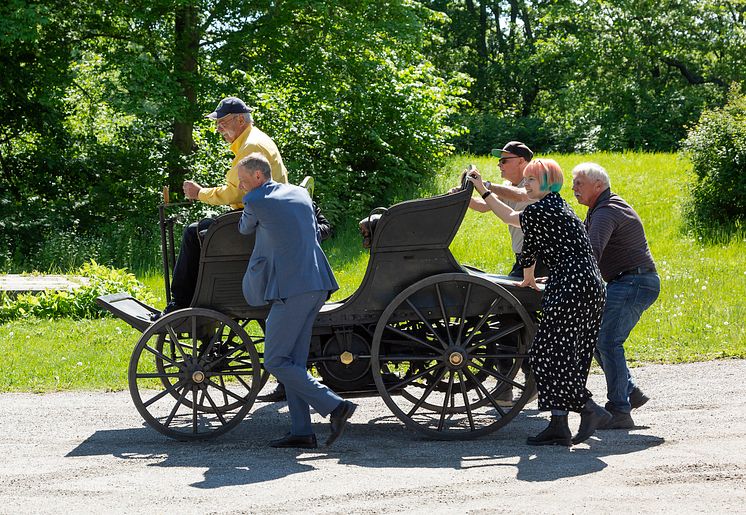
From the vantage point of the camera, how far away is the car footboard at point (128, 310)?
680 cm

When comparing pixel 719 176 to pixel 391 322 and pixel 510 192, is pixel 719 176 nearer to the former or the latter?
pixel 510 192

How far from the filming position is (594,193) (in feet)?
22.0

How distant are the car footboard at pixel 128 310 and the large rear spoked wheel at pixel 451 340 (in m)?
1.63

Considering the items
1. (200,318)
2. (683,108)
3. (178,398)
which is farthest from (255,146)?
(683,108)

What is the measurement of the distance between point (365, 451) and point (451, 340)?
92cm

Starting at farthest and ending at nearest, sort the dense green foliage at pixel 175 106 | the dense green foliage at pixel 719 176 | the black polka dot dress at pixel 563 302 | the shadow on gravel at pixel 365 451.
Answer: the dense green foliage at pixel 175 106, the dense green foliage at pixel 719 176, the black polka dot dress at pixel 563 302, the shadow on gravel at pixel 365 451

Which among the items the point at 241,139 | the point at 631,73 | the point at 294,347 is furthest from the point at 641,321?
the point at 631,73

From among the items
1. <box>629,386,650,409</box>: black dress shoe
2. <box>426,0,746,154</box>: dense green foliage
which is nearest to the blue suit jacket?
<box>629,386,650,409</box>: black dress shoe

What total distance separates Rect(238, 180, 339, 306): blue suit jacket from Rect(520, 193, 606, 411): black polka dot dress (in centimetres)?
136

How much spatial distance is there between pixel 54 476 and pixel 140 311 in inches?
68.6

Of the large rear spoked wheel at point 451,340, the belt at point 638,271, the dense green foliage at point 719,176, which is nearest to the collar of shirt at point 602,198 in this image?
the belt at point 638,271

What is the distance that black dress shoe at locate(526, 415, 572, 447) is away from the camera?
20.3 ft

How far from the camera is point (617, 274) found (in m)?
6.81

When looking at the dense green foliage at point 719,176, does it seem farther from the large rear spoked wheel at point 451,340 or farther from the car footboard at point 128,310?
the car footboard at point 128,310
